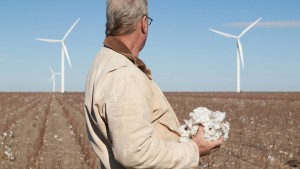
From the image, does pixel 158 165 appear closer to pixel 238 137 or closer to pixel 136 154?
pixel 136 154

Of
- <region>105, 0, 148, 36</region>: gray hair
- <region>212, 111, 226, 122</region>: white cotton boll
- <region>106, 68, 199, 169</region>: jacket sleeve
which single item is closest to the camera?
<region>106, 68, 199, 169</region>: jacket sleeve

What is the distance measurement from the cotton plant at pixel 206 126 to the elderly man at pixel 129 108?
41 mm

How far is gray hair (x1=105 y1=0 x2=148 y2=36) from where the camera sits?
291cm

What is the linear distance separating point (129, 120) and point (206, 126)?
610 millimetres

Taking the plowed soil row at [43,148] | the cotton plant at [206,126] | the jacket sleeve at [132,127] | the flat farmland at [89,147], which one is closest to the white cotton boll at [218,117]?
the cotton plant at [206,126]

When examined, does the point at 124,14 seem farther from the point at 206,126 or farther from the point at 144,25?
the point at 206,126

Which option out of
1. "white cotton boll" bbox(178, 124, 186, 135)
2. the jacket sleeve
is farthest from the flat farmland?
the jacket sleeve

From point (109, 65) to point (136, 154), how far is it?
556mm

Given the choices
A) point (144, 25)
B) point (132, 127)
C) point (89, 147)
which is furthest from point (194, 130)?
point (89, 147)

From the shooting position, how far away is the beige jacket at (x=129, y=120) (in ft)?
8.51

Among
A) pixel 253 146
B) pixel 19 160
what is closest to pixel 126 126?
pixel 19 160

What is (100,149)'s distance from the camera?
2949 mm

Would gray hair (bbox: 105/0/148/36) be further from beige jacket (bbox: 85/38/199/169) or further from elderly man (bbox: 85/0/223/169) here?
beige jacket (bbox: 85/38/199/169)

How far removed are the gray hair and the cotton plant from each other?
68 centimetres
